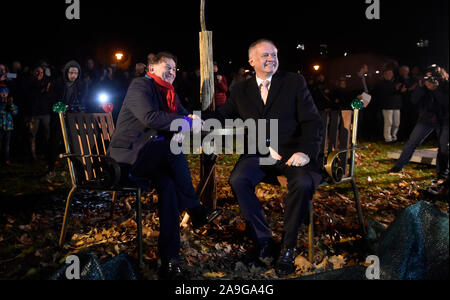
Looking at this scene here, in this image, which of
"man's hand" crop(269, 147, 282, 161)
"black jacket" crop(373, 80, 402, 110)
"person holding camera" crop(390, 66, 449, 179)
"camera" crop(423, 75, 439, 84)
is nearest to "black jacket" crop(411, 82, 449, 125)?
"person holding camera" crop(390, 66, 449, 179)

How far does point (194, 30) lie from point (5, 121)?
1905 centimetres


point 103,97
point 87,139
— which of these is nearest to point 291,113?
point 87,139

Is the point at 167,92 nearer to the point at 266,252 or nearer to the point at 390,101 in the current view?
the point at 266,252

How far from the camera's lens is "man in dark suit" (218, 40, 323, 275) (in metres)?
3.36

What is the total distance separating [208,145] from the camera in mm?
4105

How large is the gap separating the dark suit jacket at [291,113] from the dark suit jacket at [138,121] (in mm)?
895

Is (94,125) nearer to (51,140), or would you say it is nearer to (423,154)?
(51,140)

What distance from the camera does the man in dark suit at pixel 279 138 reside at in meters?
3.36

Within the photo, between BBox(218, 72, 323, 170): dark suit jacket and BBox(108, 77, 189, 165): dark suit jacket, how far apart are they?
895 mm

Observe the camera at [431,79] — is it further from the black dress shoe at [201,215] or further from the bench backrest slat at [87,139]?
the bench backrest slat at [87,139]

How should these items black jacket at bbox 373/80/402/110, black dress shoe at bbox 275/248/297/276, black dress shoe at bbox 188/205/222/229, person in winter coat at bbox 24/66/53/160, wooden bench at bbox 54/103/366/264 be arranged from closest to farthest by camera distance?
black dress shoe at bbox 275/248/297/276, wooden bench at bbox 54/103/366/264, black dress shoe at bbox 188/205/222/229, person in winter coat at bbox 24/66/53/160, black jacket at bbox 373/80/402/110

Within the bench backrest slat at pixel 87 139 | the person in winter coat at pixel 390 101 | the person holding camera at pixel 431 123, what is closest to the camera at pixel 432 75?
the person holding camera at pixel 431 123

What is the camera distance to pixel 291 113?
3781 millimetres

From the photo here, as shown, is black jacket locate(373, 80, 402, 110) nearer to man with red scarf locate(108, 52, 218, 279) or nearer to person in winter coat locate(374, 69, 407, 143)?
person in winter coat locate(374, 69, 407, 143)
